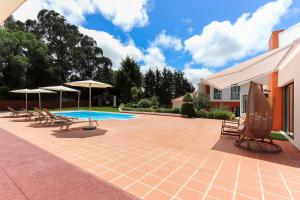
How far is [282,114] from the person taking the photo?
341 inches

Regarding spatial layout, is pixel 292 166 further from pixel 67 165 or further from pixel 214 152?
pixel 67 165

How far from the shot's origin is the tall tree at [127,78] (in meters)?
28.0

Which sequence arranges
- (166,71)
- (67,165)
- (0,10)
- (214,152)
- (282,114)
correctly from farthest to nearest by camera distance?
(166,71)
(282,114)
(214,152)
(67,165)
(0,10)

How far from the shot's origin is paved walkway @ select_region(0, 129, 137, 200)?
280 centimetres

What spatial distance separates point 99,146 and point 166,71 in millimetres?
34051

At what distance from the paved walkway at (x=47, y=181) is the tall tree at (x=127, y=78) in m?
23.7

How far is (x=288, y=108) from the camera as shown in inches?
305

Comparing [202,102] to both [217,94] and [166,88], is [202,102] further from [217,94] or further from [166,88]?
[166,88]

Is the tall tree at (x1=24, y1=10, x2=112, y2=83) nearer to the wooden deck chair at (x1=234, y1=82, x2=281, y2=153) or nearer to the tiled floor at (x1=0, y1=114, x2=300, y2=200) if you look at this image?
the tiled floor at (x1=0, y1=114, x2=300, y2=200)

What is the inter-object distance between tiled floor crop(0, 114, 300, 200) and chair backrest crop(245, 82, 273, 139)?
0.79 m

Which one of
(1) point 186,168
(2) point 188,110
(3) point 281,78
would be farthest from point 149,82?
(1) point 186,168

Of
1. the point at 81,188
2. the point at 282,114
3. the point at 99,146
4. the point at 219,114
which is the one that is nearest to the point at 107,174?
the point at 81,188

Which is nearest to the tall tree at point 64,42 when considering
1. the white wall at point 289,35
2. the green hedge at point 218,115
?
the green hedge at point 218,115

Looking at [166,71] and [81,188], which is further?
[166,71]
